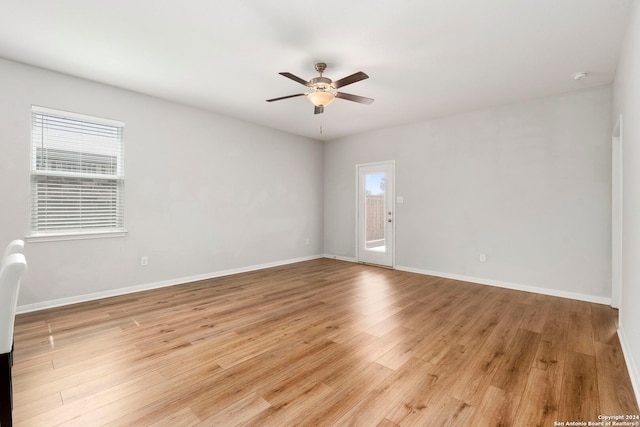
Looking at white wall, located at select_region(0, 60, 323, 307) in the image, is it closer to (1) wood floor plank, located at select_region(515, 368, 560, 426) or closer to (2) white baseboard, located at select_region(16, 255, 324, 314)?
(2) white baseboard, located at select_region(16, 255, 324, 314)

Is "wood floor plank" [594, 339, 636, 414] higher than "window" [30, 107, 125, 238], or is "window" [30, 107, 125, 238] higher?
"window" [30, 107, 125, 238]

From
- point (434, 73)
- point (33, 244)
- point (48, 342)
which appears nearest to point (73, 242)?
point (33, 244)

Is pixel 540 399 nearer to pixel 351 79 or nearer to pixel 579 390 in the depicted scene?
pixel 579 390

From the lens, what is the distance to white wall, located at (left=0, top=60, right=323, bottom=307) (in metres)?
3.26

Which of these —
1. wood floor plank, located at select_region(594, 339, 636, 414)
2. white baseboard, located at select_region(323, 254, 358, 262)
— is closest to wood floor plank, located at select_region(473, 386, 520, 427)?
wood floor plank, located at select_region(594, 339, 636, 414)

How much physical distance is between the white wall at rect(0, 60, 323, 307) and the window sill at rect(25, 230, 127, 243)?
6cm

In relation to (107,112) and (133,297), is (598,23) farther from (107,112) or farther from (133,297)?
(133,297)

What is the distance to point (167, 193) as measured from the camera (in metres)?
4.36

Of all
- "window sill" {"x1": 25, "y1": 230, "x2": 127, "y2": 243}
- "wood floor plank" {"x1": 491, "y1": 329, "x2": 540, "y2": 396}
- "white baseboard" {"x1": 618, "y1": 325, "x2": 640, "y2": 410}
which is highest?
"window sill" {"x1": 25, "y1": 230, "x2": 127, "y2": 243}

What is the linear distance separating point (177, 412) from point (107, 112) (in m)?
3.79

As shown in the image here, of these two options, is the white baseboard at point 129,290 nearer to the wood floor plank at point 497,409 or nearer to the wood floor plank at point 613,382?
the wood floor plank at point 497,409

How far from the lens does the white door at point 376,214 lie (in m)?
5.77

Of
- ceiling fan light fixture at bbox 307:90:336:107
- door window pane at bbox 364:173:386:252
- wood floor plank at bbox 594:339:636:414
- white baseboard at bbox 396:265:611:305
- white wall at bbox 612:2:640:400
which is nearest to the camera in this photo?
wood floor plank at bbox 594:339:636:414

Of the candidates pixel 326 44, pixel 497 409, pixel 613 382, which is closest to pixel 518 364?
pixel 613 382
